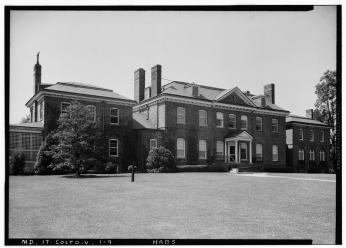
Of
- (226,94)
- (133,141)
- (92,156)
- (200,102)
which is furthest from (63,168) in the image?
(226,94)

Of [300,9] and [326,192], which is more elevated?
[300,9]

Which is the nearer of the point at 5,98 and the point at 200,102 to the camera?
the point at 5,98

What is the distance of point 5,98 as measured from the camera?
27.6 ft

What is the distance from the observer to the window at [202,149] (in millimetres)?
31391

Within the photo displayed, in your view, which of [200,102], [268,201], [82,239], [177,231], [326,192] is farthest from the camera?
[200,102]

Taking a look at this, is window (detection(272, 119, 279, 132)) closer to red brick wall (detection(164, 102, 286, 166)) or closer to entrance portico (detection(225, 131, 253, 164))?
red brick wall (detection(164, 102, 286, 166))

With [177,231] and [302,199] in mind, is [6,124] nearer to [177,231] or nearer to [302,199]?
[177,231]

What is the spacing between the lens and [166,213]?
1011cm

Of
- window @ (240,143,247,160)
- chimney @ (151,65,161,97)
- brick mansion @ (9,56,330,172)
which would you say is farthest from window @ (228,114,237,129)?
chimney @ (151,65,161,97)

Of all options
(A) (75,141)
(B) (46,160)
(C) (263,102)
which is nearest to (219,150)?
(C) (263,102)

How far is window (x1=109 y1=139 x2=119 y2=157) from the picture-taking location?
88.9 ft

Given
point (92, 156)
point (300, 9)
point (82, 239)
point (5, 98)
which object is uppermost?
point (300, 9)

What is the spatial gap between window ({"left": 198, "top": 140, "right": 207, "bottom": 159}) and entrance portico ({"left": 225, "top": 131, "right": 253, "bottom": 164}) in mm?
2372

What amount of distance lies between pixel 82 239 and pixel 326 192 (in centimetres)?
1040
